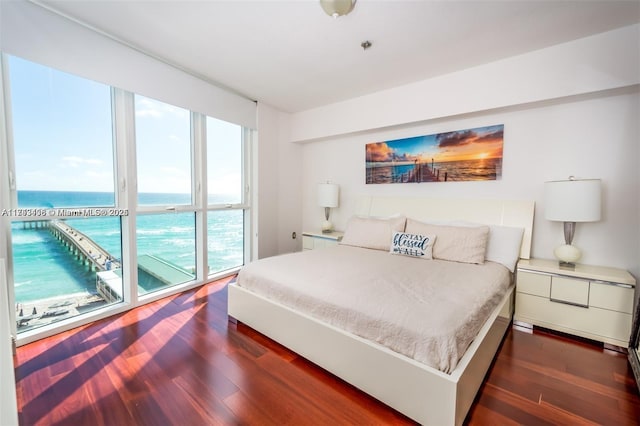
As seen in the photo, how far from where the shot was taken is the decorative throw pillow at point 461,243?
2.46m

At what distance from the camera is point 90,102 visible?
239cm

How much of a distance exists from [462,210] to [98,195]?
3628mm

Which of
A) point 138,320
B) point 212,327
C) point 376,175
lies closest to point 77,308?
point 138,320

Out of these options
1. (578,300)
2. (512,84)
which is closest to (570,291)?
(578,300)

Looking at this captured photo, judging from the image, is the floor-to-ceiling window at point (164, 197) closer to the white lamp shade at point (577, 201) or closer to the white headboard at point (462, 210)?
the white headboard at point (462, 210)

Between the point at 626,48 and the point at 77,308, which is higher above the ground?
the point at 626,48

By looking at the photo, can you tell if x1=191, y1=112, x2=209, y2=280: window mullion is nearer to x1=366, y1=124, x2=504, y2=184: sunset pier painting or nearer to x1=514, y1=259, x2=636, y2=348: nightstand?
x1=366, y1=124, x2=504, y2=184: sunset pier painting

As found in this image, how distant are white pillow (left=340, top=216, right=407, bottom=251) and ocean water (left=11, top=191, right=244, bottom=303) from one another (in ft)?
5.87

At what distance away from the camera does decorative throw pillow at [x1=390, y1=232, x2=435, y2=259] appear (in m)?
2.61

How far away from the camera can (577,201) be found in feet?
7.06

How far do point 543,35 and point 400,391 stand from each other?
282 centimetres

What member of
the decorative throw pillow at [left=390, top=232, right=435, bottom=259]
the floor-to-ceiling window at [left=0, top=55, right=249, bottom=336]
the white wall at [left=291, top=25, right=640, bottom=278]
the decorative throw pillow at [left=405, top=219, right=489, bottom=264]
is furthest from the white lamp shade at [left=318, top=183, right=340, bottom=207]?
the decorative throw pillow at [left=405, top=219, right=489, bottom=264]

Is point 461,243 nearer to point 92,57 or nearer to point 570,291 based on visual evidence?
point 570,291

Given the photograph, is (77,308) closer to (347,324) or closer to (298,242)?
(347,324)
